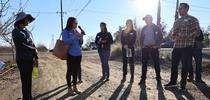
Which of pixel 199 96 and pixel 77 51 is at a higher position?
pixel 77 51

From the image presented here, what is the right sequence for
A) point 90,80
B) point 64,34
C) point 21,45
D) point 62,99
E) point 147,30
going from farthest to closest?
point 90,80 → point 147,30 → point 64,34 → point 62,99 → point 21,45

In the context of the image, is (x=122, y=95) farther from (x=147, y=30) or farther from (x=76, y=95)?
(x=147, y=30)

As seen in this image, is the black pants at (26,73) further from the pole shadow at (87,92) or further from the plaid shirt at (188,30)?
the plaid shirt at (188,30)

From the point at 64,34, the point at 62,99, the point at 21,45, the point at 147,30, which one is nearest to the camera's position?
the point at 21,45

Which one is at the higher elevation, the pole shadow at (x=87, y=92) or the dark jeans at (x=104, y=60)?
the dark jeans at (x=104, y=60)

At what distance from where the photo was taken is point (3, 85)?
44.2 ft

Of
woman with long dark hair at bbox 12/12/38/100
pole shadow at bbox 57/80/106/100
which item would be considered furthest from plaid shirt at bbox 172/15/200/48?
woman with long dark hair at bbox 12/12/38/100

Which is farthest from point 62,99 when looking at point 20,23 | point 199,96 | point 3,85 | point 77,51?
point 3,85

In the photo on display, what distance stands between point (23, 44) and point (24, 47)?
0.25 ft

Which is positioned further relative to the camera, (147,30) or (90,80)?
(90,80)

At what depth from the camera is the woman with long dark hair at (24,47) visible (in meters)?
8.37

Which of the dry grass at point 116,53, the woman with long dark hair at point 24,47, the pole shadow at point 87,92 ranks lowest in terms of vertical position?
the pole shadow at point 87,92

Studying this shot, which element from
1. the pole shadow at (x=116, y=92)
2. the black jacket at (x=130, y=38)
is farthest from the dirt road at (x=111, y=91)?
the black jacket at (x=130, y=38)

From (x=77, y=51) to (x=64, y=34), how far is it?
1.67 ft
